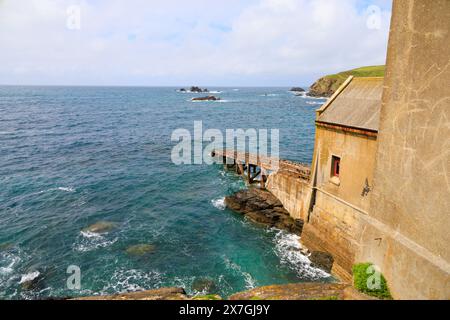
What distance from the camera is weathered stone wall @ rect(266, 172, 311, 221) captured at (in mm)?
23141

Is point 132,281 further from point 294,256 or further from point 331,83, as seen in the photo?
point 331,83

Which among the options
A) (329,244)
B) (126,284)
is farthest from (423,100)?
(126,284)

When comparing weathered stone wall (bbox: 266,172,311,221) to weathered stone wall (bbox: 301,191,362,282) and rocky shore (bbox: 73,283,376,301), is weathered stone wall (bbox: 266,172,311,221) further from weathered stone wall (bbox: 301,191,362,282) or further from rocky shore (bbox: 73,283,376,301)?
rocky shore (bbox: 73,283,376,301)

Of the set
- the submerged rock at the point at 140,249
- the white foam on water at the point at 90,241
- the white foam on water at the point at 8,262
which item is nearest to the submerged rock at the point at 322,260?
the submerged rock at the point at 140,249

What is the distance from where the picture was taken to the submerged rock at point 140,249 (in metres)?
21.4

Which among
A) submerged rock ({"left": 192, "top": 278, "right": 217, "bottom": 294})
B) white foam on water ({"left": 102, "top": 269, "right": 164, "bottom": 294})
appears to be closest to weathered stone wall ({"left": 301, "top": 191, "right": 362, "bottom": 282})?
submerged rock ({"left": 192, "top": 278, "right": 217, "bottom": 294})

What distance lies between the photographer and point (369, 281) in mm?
9906

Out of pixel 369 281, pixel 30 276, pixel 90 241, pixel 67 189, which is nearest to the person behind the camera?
pixel 369 281

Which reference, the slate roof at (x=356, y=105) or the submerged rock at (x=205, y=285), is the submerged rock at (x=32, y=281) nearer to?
the submerged rock at (x=205, y=285)

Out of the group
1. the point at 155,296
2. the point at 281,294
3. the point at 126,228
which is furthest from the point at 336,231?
the point at 126,228

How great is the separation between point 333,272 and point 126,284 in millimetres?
13218

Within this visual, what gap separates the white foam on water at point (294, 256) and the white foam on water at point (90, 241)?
500 inches

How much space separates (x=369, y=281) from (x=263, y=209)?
16872 mm

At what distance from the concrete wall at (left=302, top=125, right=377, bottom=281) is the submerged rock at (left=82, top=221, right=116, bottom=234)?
16116 mm
